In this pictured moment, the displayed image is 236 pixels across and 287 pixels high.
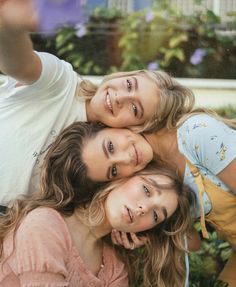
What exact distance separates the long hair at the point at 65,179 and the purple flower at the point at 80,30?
344cm

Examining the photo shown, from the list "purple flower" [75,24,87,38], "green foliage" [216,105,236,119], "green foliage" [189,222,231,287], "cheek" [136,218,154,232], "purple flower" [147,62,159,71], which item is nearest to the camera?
"cheek" [136,218,154,232]

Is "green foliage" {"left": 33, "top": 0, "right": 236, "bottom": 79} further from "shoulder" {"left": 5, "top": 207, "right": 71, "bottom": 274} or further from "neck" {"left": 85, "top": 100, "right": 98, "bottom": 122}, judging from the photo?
"shoulder" {"left": 5, "top": 207, "right": 71, "bottom": 274}

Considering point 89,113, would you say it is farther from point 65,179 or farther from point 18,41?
point 18,41

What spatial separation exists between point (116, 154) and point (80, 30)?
12.0 feet

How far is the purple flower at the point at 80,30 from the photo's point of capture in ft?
20.3

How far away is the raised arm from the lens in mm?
1838

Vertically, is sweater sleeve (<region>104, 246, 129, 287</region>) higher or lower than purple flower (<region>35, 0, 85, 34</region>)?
lower

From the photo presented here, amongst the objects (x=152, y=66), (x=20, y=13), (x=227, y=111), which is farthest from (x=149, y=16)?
(x=20, y=13)

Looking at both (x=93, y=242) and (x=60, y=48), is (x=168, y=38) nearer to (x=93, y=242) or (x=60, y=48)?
(x=60, y=48)

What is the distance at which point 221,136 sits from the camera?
2.68 m

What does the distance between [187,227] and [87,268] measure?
1.57 feet

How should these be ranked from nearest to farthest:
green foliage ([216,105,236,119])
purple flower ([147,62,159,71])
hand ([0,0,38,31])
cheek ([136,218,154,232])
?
hand ([0,0,38,31]) → cheek ([136,218,154,232]) → green foliage ([216,105,236,119]) → purple flower ([147,62,159,71])

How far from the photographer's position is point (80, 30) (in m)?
Answer: 6.21

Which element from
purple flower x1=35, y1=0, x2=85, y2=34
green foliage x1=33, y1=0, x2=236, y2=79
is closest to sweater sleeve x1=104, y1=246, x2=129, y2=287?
purple flower x1=35, y1=0, x2=85, y2=34
